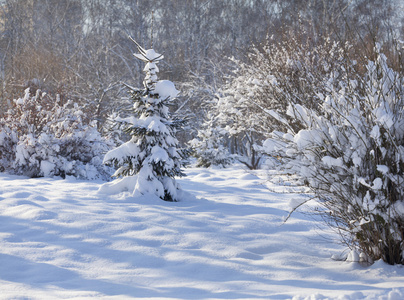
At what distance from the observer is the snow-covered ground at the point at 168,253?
Result: 2.97m

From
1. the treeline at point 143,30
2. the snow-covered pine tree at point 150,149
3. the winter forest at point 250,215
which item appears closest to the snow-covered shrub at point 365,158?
the winter forest at point 250,215

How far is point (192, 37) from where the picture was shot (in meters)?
23.1

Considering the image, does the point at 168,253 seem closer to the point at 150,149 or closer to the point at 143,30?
the point at 150,149

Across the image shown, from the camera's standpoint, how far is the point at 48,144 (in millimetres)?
8570

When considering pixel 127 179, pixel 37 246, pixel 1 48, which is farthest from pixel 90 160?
pixel 1 48

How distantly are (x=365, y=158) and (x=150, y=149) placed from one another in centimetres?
363

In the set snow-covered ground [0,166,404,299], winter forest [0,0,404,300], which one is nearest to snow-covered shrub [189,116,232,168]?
winter forest [0,0,404,300]

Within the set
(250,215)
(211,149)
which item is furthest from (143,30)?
(250,215)

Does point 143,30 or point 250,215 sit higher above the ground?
point 143,30

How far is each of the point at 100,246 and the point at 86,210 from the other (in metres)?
1.22

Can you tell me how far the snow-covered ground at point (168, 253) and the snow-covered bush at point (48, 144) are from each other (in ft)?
9.59

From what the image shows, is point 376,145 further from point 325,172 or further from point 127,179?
point 127,179

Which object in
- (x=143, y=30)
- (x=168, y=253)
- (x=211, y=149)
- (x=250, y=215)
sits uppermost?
(x=143, y=30)

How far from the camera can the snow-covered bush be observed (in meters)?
8.61
